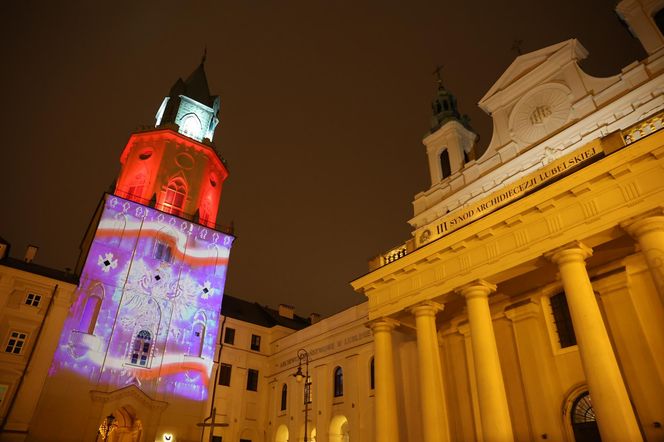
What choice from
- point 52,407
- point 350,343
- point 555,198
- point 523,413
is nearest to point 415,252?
point 555,198

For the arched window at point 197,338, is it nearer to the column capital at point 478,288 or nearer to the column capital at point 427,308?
the column capital at point 427,308

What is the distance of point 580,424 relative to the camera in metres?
14.7

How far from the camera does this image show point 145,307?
28328 mm

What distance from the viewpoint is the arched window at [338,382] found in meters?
27.3

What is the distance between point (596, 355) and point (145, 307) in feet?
85.3

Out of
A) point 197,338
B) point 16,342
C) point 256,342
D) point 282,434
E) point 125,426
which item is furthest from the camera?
point 256,342

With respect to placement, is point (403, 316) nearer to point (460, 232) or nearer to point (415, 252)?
point (415, 252)

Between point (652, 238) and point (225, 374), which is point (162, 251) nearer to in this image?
point (225, 374)

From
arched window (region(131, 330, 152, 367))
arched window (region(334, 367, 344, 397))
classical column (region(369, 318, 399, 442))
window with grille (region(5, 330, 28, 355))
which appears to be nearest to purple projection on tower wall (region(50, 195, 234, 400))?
arched window (region(131, 330, 152, 367))

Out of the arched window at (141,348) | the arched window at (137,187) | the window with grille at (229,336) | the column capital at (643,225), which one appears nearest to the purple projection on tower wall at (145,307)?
the arched window at (141,348)

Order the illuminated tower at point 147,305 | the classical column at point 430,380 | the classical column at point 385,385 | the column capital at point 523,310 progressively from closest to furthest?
the classical column at point 430,380 → the classical column at point 385,385 → the column capital at point 523,310 → the illuminated tower at point 147,305

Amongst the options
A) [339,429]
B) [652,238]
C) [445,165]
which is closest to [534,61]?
[445,165]

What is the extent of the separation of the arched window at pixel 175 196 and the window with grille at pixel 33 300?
33.9 ft

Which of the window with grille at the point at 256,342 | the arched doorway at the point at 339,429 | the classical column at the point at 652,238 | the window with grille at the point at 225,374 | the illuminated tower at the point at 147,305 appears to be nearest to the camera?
the classical column at the point at 652,238
